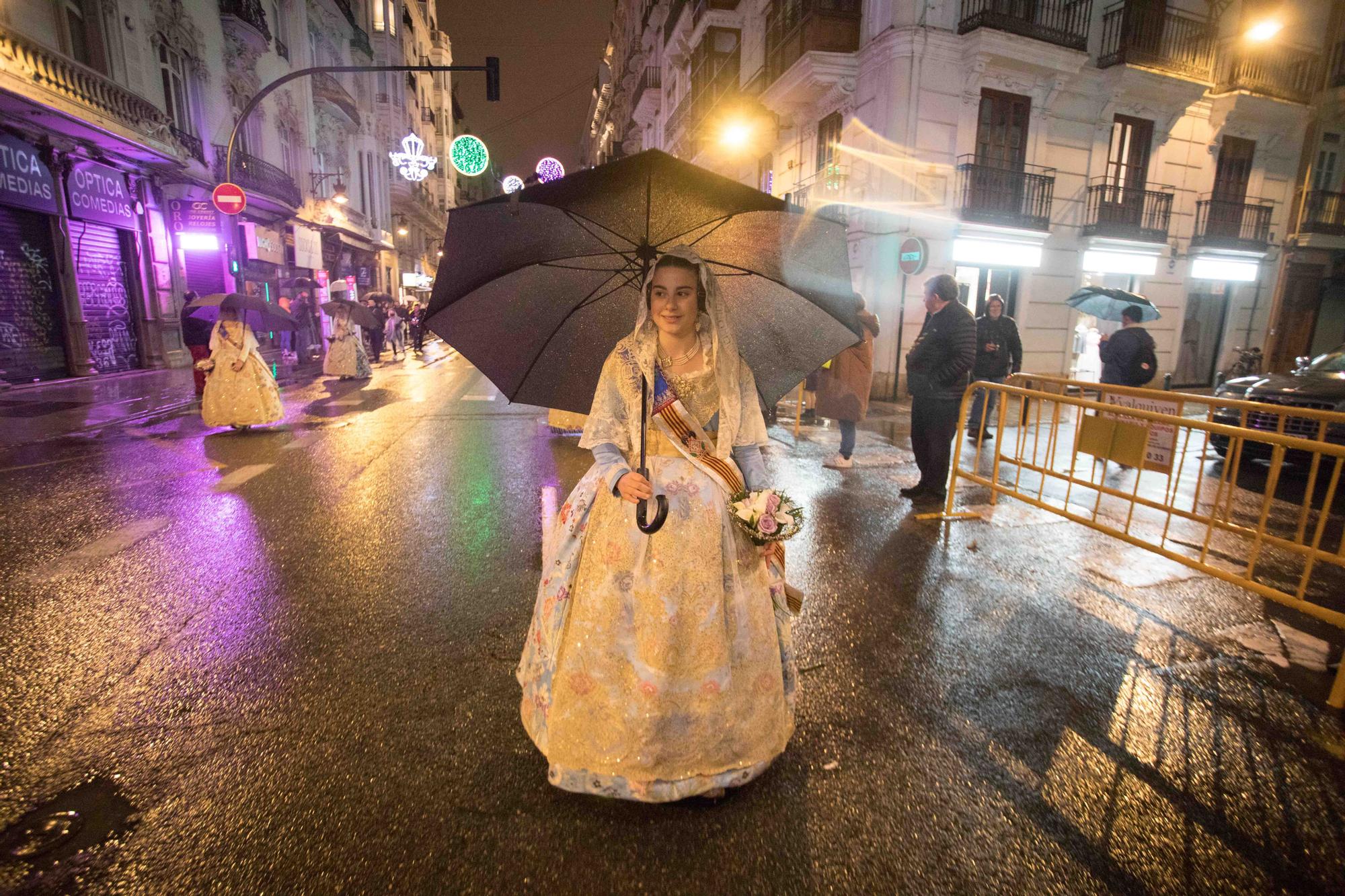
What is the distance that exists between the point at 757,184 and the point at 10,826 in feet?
67.9

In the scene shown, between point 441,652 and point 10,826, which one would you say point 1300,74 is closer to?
point 441,652

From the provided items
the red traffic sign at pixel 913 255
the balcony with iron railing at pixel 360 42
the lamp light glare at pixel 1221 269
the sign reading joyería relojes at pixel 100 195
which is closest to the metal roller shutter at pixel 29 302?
the sign reading joyería relojes at pixel 100 195

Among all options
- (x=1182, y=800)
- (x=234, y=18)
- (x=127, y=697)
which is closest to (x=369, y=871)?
(x=127, y=697)

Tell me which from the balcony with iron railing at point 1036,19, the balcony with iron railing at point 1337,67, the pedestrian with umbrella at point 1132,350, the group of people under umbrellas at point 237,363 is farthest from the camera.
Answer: the balcony with iron railing at point 1337,67

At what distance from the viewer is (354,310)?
15.0 m

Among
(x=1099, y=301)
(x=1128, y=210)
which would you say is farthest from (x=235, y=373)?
(x=1128, y=210)

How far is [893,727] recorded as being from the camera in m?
2.71

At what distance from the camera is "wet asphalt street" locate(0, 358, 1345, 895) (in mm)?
2021

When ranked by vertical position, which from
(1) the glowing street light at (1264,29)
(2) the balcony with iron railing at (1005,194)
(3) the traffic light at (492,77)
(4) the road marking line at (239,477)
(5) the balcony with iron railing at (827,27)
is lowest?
(4) the road marking line at (239,477)

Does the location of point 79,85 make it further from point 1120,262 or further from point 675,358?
point 1120,262

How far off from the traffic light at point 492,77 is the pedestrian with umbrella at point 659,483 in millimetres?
13672

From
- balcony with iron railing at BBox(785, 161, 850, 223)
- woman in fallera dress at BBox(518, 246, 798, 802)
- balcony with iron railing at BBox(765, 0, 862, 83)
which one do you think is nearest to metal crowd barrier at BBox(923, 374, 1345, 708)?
woman in fallera dress at BBox(518, 246, 798, 802)

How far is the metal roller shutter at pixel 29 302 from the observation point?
12188 millimetres

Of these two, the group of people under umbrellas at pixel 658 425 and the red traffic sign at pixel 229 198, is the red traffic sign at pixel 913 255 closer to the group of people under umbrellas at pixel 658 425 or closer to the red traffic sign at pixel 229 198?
the group of people under umbrellas at pixel 658 425
